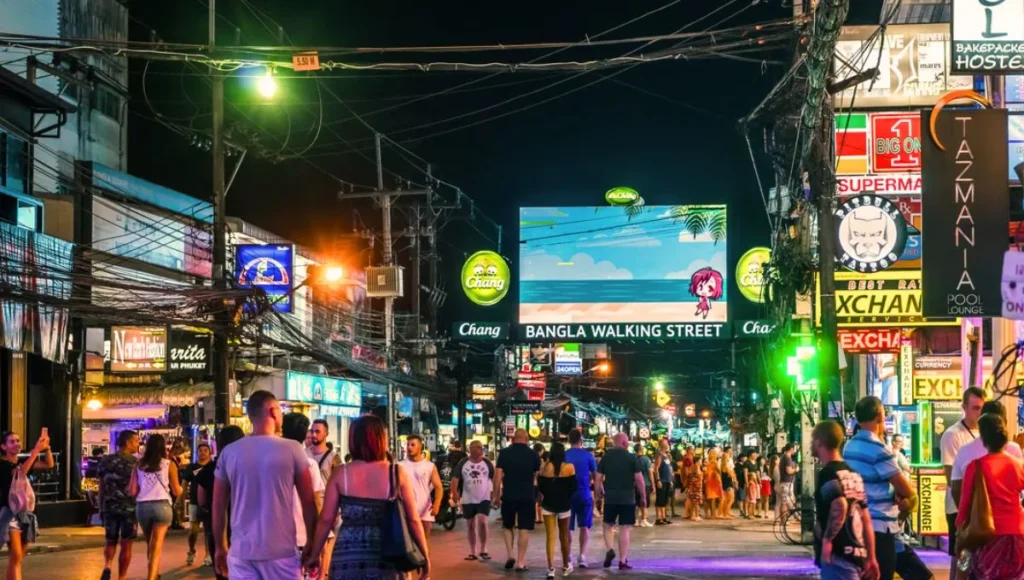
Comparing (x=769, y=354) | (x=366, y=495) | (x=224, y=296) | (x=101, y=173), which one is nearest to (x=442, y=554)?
(x=224, y=296)

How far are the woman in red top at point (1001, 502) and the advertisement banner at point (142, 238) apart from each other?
22.0 meters

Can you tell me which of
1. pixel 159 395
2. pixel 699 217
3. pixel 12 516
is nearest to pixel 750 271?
pixel 699 217

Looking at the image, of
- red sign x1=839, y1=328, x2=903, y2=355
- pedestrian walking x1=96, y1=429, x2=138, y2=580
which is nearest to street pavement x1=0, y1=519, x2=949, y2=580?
pedestrian walking x1=96, y1=429, x2=138, y2=580

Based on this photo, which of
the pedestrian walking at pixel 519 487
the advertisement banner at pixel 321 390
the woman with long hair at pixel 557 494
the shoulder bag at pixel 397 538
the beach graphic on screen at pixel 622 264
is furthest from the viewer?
the beach graphic on screen at pixel 622 264

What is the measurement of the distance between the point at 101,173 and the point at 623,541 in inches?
732

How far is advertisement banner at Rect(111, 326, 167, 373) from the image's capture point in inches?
1027

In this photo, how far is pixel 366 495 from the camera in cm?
813

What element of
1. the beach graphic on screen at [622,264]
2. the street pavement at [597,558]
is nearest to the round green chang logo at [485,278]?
Result: the beach graphic on screen at [622,264]

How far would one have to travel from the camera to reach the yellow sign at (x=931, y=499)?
1959 centimetres

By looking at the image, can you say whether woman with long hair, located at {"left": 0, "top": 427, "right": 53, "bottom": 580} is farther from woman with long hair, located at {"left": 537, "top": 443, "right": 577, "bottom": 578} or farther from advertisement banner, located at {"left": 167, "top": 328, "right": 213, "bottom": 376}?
advertisement banner, located at {"left": 167, "top": 328, "right": 213, "bottom": 376}

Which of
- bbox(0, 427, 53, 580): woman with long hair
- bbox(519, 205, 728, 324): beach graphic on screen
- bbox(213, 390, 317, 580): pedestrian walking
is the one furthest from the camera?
bbox(519, 205, 728, 324): beach graphic on screen

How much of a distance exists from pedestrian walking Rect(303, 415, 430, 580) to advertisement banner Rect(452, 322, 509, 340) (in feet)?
104

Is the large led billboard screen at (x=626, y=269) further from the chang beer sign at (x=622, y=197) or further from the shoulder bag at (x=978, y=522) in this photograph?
the shoulder bag at (x=978, y=522)

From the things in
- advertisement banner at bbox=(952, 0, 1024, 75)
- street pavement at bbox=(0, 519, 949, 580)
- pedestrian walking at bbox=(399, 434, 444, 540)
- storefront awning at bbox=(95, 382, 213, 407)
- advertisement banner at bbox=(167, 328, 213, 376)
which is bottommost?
street pavement at bbox=(0, 519, 949, 580)
